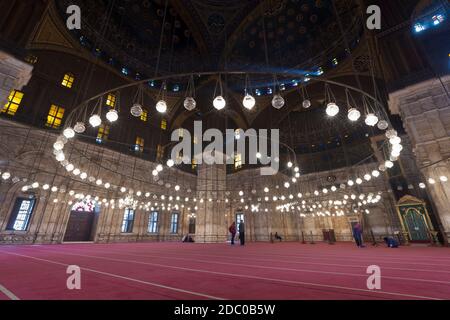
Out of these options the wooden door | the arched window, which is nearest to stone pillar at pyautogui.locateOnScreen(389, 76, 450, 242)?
the wooden door

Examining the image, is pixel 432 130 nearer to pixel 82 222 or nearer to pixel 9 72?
pixel 9 72

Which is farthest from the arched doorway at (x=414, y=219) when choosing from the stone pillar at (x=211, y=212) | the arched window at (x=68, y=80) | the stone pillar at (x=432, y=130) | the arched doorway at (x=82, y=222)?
the arched window at (x=68, y=80)

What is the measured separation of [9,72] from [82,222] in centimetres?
1103

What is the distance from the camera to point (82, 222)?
1501 centimetres

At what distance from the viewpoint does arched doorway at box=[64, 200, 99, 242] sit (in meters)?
14.3

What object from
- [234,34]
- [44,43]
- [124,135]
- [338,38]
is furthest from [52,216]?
[338,38]

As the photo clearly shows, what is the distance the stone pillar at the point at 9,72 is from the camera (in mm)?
7363

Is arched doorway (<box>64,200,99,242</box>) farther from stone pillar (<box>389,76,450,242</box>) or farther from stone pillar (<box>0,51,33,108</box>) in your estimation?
stone pillar (<box>389,76,450,242</box>)

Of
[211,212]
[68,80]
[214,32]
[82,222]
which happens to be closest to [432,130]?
[211,212]

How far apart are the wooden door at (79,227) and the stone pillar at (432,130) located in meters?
19.8

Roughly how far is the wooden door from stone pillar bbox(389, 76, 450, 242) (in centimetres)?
1980

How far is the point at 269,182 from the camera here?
64.6ft

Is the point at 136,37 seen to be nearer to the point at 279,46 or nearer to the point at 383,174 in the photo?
the point at 279,46

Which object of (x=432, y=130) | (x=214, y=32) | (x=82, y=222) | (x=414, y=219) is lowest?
(x=82, y=222)
